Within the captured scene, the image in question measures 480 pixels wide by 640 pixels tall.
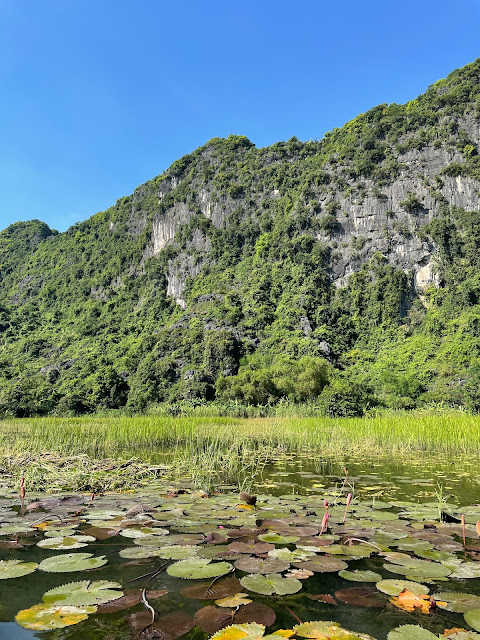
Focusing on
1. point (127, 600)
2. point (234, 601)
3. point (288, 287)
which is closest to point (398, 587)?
point (234, 601)

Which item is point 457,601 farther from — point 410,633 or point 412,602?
point 410,633

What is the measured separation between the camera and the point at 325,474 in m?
6.38

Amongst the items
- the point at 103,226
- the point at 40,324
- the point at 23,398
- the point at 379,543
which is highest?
the point at 103,226

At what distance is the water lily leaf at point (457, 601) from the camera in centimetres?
198

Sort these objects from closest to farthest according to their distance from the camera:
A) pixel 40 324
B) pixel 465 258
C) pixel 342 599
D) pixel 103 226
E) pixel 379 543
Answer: pixel 342 599, pixel 379 543, pixel 465 258, pixel 40 324, pixel 103 226

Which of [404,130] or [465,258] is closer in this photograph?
[465,258]

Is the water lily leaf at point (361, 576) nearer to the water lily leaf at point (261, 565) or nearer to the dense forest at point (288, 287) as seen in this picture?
the water lily leaf at point (261, 565)

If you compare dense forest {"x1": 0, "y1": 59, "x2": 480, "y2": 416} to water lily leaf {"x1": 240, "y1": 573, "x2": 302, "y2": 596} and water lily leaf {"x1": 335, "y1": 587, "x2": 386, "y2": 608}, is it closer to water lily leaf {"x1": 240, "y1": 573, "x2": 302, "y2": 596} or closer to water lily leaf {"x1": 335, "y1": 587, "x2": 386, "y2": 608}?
water lily leaf {"x1": 335, "y1": 587, "x2": 386, "y2": 608}

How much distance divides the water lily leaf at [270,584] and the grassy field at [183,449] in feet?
8.35

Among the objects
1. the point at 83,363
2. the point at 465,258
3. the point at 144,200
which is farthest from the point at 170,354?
the point at 144,200

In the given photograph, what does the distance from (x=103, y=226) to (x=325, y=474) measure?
354ft

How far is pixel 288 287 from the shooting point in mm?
64062

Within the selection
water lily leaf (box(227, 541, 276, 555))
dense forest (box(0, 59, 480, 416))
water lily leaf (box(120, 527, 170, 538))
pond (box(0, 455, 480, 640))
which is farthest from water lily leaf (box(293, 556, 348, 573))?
dense forest (box(0, 59, 480, 416))

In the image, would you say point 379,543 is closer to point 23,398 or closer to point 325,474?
point 325,474
